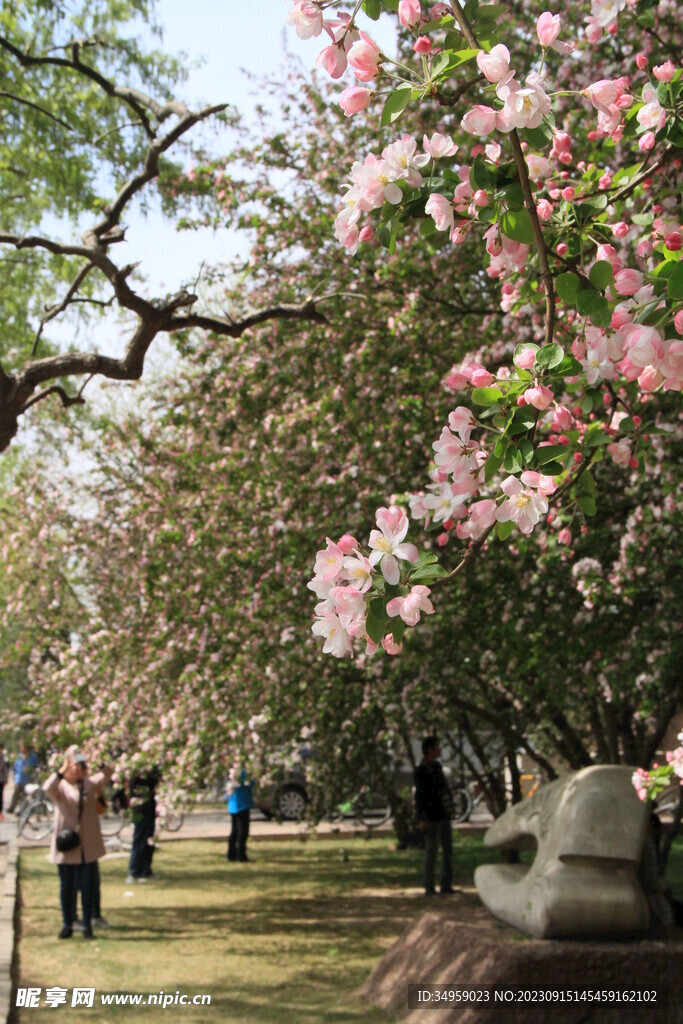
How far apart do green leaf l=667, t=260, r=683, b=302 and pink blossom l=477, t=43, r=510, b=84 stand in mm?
587

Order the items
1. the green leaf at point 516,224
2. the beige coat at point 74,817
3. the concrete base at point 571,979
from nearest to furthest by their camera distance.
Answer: the green leaf at point 516,224 → the concrete base at point 571,979 → the beige coat at point 74,817

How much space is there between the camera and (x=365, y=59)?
260cm

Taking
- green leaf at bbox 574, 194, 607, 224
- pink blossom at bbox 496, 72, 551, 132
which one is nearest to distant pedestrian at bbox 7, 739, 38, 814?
green leaf at bbox 574, 194, 607, 224

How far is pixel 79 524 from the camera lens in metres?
15.6

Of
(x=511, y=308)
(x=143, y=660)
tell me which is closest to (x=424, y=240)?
(x=511, y=308)

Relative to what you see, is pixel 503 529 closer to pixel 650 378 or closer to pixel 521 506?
pixel 521 506

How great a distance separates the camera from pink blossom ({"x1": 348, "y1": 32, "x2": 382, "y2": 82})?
8.50 ft

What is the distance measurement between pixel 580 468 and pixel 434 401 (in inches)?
180

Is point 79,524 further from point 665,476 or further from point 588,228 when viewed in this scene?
point 588,228

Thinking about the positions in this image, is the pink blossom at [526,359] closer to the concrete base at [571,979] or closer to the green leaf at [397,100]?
the green leaf at [397,100]

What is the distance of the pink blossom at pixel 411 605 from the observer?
2406 millimetres

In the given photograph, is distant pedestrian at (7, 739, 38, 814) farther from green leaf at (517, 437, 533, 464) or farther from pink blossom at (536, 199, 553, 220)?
green leaf at (517, 437, 533, 464)

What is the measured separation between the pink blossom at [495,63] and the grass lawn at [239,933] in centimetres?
633

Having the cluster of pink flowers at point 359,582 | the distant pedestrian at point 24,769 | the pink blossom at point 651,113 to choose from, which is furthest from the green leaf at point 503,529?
the distant pedestrian at point 24,769
